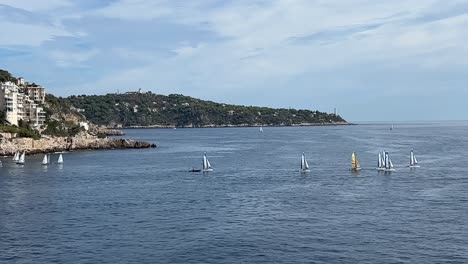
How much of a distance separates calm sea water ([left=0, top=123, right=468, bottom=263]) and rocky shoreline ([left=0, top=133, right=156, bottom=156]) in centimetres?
2979

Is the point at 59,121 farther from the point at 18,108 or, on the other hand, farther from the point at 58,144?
the point at 58,144

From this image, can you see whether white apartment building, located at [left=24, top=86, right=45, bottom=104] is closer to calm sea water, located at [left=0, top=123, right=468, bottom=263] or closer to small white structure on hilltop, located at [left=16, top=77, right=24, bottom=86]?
small white structure on hilltop, located at [left=16, top=77, right=24, bottom=86]

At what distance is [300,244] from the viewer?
35.9 meters

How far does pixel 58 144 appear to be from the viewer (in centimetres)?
12275

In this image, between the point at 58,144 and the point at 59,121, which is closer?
the point at 58,144

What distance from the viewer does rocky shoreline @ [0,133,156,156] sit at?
108 metres

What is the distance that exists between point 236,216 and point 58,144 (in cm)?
8663

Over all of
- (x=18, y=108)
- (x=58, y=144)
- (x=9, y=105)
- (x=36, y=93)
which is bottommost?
(x=58, y=144)

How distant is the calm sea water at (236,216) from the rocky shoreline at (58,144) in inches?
1173

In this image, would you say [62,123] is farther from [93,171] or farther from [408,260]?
[408,260]

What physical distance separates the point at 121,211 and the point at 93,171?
35.3 m

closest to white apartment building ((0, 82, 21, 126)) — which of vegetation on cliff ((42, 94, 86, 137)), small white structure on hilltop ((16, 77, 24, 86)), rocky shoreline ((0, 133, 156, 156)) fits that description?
vegetation on cliff ((42, 94, 86, 137))

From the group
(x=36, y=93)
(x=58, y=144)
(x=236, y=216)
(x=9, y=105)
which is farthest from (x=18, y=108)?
(x=236, y=216)

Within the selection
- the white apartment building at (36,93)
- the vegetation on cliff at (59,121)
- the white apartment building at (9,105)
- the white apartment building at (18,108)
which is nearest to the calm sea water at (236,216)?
the white apartment building at (9,105)
